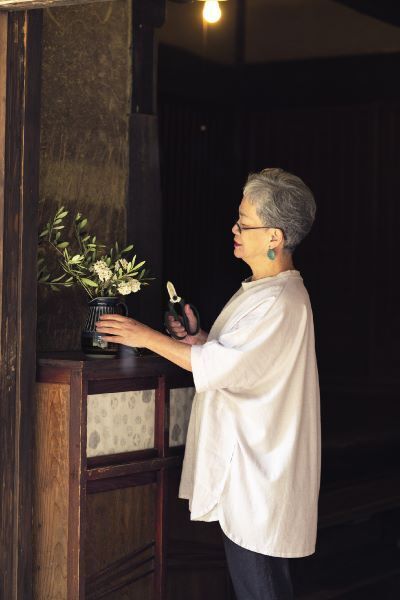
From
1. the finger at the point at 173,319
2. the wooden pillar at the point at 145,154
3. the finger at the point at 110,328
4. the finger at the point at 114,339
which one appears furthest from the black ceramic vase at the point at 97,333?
the wooden pillar at the point at 145,154

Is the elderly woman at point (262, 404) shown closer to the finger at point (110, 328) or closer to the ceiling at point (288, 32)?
the finger at point (110, 328)

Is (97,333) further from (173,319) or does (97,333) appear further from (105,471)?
(105,471)

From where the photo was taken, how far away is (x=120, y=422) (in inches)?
140

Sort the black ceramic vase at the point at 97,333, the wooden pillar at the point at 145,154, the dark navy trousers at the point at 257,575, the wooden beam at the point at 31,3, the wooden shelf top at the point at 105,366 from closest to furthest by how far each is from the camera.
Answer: the wooden beam at the point at 31,3
the dark navy trousers at the point at 257,575
the wooden shelf top at the point at 105,366
the black ceramic vase at the point at 97,333
the wooden pillar at the point at 145,154

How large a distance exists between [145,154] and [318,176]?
167 inches

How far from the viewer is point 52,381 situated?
3430 mm

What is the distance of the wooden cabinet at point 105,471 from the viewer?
133 inches

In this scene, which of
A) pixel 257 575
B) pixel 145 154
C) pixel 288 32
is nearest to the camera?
pixel 257 575

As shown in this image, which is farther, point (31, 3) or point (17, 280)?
point (17, 280)

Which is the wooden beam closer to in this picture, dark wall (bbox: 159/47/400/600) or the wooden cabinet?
the wooden cabinet

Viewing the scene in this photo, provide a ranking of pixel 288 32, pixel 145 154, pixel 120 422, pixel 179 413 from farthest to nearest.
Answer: pixel 288 32 < pixel 145 154 < pixel 179 413 < pixel 120 422

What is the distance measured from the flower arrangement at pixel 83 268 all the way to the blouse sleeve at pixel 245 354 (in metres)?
0.49

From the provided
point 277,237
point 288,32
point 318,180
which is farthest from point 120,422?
point 288,32

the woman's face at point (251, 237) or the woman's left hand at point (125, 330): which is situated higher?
the woman's face at point (251, 237)
